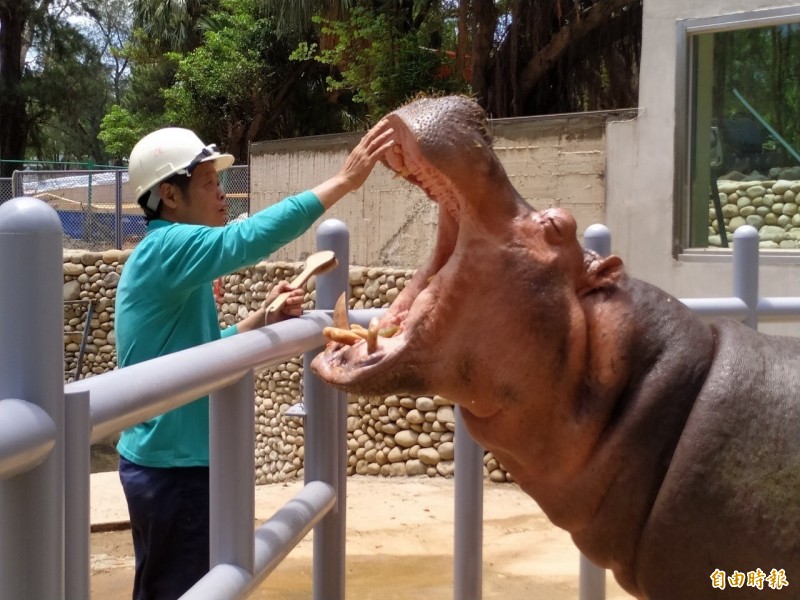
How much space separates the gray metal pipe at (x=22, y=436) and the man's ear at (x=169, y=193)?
1287mm

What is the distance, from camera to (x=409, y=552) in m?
4.59

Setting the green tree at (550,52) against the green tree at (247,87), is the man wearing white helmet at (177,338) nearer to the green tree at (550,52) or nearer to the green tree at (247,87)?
the green tree at (550,52)

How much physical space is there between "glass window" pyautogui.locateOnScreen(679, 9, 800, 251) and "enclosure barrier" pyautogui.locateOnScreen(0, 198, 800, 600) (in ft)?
15.2

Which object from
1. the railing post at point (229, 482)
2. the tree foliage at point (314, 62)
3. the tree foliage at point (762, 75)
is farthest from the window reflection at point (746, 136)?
the railing post at point (229, 482)

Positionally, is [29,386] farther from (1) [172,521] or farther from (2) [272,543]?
(1) [172,521]

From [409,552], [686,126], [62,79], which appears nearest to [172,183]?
[409,552]

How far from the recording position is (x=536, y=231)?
1478mm

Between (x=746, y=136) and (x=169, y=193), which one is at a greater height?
(x=746, y=136)

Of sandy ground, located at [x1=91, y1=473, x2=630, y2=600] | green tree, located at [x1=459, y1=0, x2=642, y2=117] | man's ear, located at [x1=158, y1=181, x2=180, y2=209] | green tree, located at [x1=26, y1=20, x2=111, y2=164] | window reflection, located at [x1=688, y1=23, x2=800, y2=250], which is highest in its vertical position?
green tree, located at [x1=26, y1=20, x2=111, y2=164]

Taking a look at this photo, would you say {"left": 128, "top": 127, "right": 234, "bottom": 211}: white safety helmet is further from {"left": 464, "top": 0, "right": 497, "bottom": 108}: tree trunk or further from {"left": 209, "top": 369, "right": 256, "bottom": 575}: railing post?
{"left": 464, "top": 0, "right": 497, "bottom": 108}: tree trunk

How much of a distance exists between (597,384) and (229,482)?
0.58m

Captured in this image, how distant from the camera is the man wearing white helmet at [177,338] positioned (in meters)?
1.97

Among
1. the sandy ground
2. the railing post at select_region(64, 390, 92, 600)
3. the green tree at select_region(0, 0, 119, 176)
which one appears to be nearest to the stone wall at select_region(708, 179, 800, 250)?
the sandy ground

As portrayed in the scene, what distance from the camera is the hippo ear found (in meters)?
1.52
